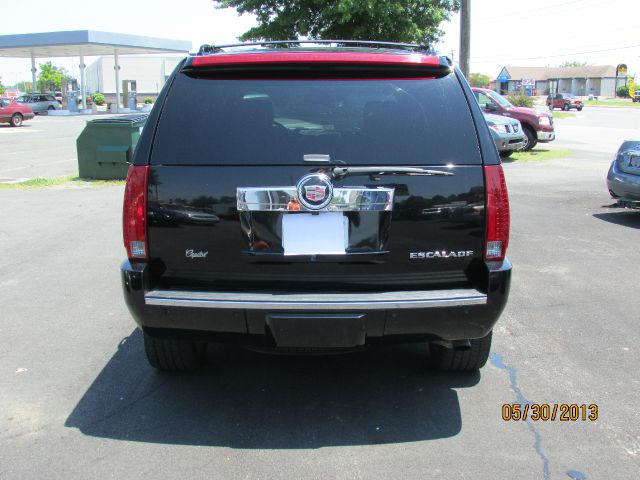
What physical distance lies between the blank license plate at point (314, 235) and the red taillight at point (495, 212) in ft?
2.44

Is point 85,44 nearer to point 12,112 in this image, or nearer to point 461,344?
point 12,112

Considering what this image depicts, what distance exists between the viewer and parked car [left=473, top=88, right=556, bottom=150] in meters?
18.7

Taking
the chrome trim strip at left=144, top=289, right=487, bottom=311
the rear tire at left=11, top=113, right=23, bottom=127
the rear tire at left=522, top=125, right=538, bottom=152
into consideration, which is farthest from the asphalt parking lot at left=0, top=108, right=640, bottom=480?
the rear tire at left=11, top=113, right=23, bottom=127

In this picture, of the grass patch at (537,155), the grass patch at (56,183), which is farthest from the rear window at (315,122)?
the grass patch at (537,155)

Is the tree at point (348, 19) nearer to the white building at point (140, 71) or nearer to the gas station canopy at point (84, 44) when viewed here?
the gas station canopy at point (84, 44)

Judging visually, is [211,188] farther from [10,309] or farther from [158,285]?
[10,309]

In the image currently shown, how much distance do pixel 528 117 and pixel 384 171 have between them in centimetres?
1695

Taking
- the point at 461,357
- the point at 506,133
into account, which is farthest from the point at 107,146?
the point at 461,357

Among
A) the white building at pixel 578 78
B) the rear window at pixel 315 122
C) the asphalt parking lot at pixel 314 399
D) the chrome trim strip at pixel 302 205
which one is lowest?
the asphalt parking lot at pixel 314 399

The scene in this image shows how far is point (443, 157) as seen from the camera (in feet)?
10.7

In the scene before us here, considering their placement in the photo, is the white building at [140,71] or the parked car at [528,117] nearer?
the parked car at [528,117]

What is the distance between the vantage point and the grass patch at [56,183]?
12.6m

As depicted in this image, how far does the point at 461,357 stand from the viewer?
3.98 m

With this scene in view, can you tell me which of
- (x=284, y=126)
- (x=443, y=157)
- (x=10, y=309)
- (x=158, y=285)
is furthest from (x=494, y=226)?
(x=10, y=309)
